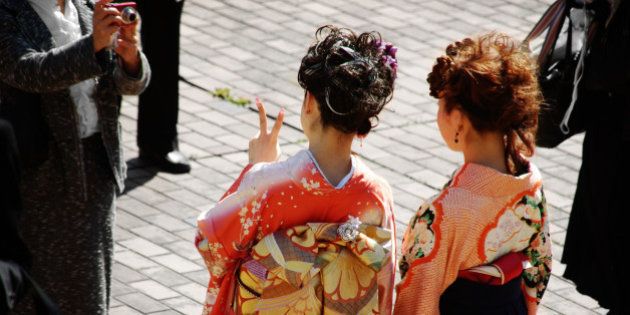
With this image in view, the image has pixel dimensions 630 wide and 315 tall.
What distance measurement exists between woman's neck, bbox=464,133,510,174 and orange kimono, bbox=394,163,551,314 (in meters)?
0.04

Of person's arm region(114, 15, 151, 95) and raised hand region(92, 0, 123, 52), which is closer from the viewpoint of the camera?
raised hand region(92, 0, 123, 52)

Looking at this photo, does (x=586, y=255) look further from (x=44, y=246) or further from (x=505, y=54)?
(x=44, y=246)

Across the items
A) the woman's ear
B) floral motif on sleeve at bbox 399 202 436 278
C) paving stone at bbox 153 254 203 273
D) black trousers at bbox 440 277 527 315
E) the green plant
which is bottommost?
the green plant

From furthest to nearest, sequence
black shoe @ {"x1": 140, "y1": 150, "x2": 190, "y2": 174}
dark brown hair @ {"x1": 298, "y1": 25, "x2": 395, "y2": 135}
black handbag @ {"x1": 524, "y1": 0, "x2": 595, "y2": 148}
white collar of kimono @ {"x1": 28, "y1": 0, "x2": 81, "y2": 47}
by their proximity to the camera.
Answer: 1. black shoe @ {"x1": 140, "y1": 150, "x2": 190, "y2": 174}
2. black handbag @ {"x1": 524, "y1": 0, "x2": 595, "y2": 148}
3. white collar of kimono @ {"x1": 28, "y1": 0, "x2": 81, "y2": 47}
4. dark brown hair @ {"x1": 298, "y1": 25, "x2": 395, "y2": 135}

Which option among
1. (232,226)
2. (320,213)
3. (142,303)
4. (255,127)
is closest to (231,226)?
(232,226)

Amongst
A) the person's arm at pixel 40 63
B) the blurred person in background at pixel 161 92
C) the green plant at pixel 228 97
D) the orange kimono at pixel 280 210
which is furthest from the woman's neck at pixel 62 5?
the green plant at pixel 228 97

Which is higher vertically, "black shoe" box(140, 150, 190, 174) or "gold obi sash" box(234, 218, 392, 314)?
"gold obi sash" box(234, 218, 392, 314)

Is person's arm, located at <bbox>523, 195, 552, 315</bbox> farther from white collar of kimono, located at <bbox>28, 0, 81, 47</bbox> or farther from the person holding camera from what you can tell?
white collar of kimono, located at <bbox>28, 0, 81, 47</bbox>

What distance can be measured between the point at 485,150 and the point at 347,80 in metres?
0.52

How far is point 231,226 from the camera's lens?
11.5ft

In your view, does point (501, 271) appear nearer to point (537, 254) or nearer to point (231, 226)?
point (537, 254)

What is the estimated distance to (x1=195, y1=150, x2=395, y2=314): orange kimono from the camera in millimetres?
3461

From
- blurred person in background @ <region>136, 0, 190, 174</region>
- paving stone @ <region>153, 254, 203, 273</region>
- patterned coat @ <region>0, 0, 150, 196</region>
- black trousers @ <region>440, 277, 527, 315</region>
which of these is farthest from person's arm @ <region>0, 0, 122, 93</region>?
blurred person in background @ <region>136, 0, 190, 174</region>

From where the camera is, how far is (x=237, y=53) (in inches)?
328
